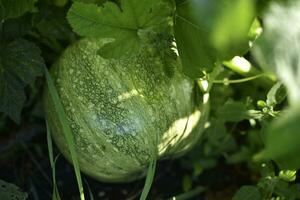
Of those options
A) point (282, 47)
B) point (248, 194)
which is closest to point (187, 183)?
point (248, 194)

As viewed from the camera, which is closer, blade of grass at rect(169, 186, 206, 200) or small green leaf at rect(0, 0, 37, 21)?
small green leaf at rect(0, 0, 37, 21)

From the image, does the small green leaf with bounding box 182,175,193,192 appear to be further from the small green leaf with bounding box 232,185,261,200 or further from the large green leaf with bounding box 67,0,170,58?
the large green leaf with bounding box 67,0,170,58

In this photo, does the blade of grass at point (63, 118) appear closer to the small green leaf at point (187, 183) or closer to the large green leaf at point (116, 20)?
the large green leaf at point (116, 20)

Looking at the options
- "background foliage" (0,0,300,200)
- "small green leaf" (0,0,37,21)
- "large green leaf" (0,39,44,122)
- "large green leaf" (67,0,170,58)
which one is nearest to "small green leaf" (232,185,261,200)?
"background foliage" (0,0,300,200)

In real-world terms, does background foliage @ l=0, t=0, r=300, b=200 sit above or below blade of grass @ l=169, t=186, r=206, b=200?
above

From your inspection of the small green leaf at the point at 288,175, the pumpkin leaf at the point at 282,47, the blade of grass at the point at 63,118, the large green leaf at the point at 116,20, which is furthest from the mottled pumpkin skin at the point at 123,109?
the pumpkin leaf at the point at 282,47

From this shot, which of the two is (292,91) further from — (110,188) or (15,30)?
(110,188)

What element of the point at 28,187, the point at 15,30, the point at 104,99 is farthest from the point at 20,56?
the point at 28,187
